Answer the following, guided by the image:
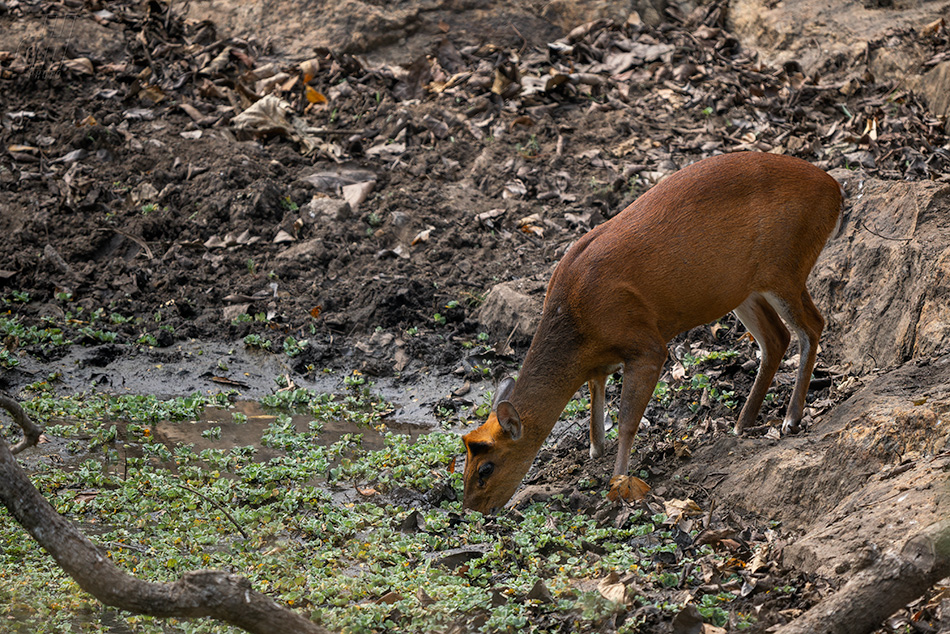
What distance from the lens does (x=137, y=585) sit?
318 centimetres

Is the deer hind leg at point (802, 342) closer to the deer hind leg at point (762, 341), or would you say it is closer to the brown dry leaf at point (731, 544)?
the deer hind leg at point (762, 341)

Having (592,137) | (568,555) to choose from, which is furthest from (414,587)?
(592,137)

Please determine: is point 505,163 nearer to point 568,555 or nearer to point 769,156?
point 769,156

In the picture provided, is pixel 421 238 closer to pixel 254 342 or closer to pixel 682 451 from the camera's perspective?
pixel 254 342

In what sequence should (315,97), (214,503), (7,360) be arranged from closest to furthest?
1. (214,503)
2. (7,360)
3. (315,97)

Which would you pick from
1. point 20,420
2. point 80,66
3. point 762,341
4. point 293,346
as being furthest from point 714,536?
point 80,66

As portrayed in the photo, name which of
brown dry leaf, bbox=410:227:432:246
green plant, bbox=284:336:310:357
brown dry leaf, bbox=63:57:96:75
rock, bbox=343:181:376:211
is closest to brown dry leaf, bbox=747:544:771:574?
green plant, bbox=284:336:310:357

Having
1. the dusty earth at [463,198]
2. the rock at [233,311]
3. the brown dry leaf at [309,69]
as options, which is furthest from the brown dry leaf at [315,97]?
the rock at [233,311]

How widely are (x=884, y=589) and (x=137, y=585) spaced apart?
2803mm

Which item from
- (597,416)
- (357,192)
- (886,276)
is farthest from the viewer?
(357,192)

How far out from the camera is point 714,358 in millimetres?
7094

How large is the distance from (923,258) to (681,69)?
20.2ft

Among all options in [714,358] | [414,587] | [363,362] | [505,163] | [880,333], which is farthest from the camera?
[505,163]

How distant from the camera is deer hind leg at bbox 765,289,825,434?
5.86m
